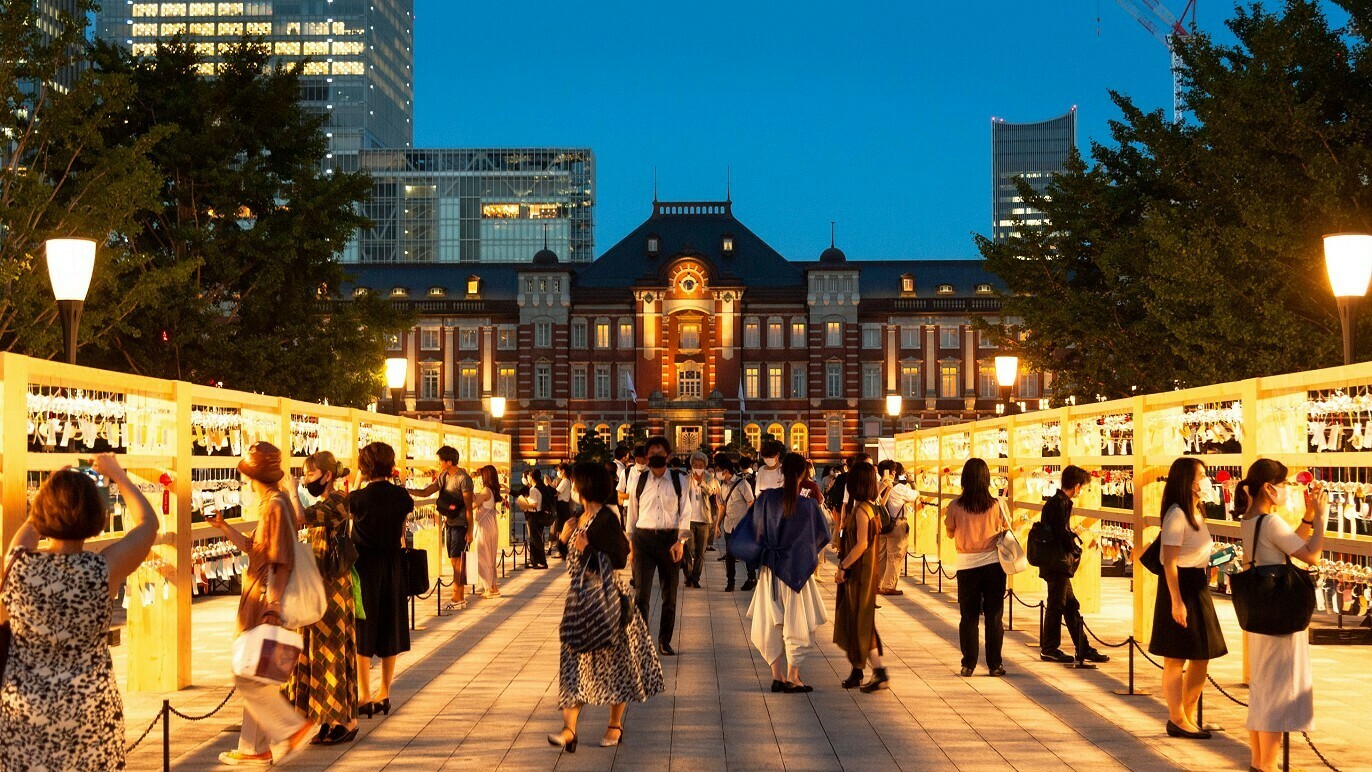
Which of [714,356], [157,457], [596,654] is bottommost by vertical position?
[596,654]

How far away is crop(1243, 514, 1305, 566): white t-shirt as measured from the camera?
760 centimetres

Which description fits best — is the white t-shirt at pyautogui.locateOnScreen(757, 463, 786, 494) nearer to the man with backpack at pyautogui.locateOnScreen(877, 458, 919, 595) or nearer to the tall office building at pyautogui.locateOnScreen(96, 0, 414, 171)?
the man with backpack at pyautogui.locateOnScreen(877, 458, 919, 595)

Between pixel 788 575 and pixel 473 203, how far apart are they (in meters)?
137

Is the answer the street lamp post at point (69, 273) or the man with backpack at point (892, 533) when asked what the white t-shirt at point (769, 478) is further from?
the street lamp post at point (69, 273)

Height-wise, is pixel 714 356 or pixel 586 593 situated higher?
pixel 714 356

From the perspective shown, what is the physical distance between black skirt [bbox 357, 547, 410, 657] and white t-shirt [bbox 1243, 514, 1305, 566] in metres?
5.09

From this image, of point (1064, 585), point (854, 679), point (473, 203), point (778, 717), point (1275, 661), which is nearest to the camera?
point (1275, 661)

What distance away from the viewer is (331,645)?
8422 millimetres

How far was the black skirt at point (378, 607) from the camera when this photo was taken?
9406 mm

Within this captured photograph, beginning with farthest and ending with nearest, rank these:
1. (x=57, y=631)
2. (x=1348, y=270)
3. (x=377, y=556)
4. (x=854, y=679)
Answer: (x=1348, y=270) < (x=854, y=679) < (x=377, y=556) < (x=57, y=631)

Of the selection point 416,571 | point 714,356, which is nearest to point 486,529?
point 416,571

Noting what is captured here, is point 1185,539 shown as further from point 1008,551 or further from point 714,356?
point 714,356

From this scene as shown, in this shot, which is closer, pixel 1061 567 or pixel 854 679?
pixel 854 679

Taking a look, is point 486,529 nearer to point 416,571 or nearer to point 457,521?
point 457,521
